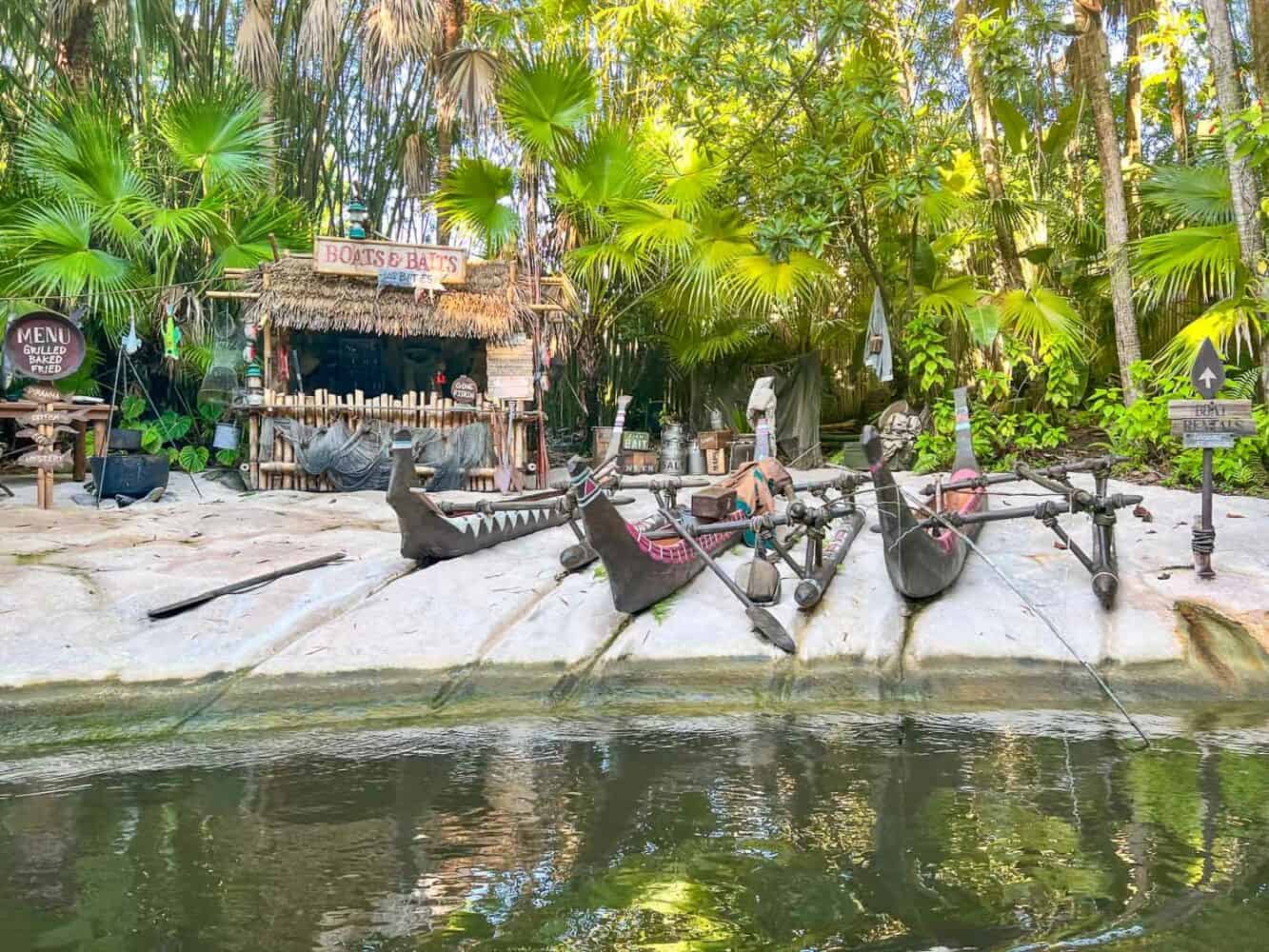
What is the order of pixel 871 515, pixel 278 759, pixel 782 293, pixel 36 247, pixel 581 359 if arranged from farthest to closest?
pixel 581 359, pixel 36 247, pixel 782 293, pixel 871 515, pixel 278 759

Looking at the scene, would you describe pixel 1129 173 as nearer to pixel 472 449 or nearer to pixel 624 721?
pixel 472 449

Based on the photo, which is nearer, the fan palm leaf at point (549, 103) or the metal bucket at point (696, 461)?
the fan palm leaf at point (549, 103)

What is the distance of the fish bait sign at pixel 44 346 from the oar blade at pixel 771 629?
636cm

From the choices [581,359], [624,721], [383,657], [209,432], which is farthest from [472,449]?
[624,721]

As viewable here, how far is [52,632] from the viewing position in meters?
5.36

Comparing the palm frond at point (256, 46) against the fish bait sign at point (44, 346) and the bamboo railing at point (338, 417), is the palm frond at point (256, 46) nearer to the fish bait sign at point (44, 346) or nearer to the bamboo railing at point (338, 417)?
the bamboo railing at point (338, 417)

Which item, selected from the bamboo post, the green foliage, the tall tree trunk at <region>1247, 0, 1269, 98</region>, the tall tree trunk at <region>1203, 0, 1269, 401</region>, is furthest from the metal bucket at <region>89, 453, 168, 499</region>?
the tall tree trunk at <region>1247, 0, 1269, 98</region>

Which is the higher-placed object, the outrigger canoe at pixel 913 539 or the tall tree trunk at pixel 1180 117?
the tall tree trunk at pixel 1180 117

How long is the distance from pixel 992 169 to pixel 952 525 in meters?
6.23

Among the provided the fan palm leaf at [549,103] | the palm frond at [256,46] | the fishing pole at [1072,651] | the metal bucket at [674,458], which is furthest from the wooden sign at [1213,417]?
the palm frond at [256,46]

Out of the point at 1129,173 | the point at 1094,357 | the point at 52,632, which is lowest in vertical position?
the point at 52,632

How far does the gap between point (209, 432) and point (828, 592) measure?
30.7 feet

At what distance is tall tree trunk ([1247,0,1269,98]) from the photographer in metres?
8.58

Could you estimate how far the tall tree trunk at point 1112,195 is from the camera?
30.4 ft
